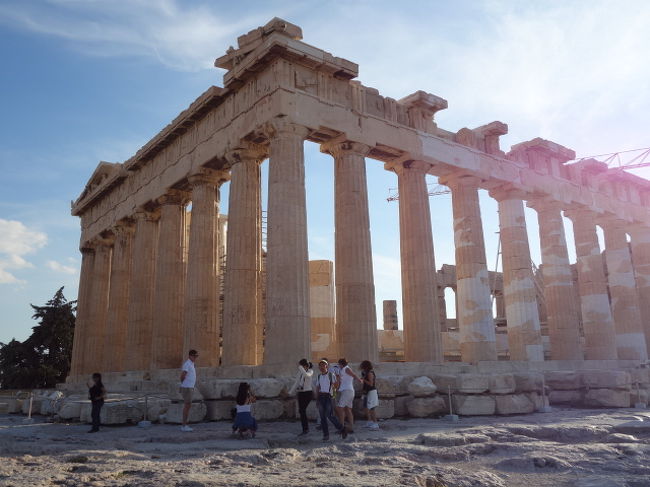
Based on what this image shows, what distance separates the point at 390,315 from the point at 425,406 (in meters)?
29.3

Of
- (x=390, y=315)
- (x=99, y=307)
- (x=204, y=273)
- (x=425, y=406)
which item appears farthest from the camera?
(x=390, y=315)

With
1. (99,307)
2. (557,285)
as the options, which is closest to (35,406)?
(99,307)

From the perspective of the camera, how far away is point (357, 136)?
20750 mm

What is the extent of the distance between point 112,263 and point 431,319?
17633 mm

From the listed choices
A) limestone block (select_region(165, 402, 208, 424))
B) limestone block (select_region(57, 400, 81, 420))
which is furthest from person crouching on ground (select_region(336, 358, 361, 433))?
limestone block (select_region(57, 400, 81, 420))

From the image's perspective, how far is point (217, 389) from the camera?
14.0 metres

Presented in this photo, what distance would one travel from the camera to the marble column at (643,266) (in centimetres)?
3244

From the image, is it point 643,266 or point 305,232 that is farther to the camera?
point 643,266

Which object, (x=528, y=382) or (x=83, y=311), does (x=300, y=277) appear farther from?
(x=83, y=311)

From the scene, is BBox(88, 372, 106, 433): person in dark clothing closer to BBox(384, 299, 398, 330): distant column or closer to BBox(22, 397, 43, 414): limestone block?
BBox(22, 397, 43, 414): limestone block

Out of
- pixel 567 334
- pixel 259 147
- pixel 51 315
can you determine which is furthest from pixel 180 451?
pixel 51 315

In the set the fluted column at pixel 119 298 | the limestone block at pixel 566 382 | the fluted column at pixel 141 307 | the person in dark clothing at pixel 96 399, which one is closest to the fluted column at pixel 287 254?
the person in dark clothing at pixel 96 399

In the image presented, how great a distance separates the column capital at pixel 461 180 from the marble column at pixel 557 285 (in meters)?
5.26

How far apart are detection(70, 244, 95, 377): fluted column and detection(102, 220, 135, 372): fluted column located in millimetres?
2727
